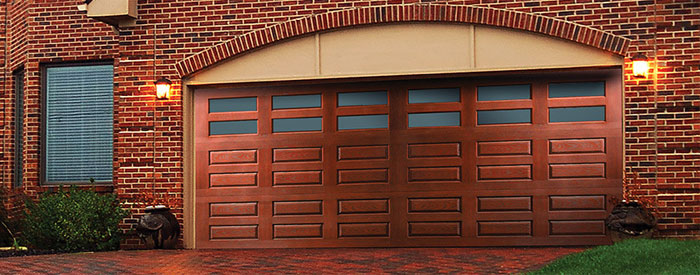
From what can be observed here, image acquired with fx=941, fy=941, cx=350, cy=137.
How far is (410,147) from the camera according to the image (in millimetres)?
12961

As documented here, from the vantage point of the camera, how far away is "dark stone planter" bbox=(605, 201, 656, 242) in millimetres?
11531

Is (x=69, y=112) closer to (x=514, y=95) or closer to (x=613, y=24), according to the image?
(x=514, y=95)

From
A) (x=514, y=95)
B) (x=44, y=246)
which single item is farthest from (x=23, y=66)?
(x=514, y=95)

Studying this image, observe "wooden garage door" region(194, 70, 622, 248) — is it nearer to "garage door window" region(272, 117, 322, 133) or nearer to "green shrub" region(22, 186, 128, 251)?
"garage door window" region(272, 117, 322, 133)

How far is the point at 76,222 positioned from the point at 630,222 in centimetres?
741

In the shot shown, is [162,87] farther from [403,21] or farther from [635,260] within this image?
[635,260]

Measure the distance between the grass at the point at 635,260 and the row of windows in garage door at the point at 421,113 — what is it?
2549mm

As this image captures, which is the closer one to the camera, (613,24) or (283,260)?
(283,260)

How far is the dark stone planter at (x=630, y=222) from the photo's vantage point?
37.8 feet

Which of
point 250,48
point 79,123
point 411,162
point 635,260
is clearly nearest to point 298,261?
point 411,162

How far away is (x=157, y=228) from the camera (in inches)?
504

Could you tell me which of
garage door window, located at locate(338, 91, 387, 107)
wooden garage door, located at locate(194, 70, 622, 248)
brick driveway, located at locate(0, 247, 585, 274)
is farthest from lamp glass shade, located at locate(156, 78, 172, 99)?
garage door window, located at locate(338, 91, 387, 107)

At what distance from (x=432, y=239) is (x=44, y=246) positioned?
5.51 metres

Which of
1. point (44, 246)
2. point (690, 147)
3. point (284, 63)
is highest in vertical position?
point (284, 63)
